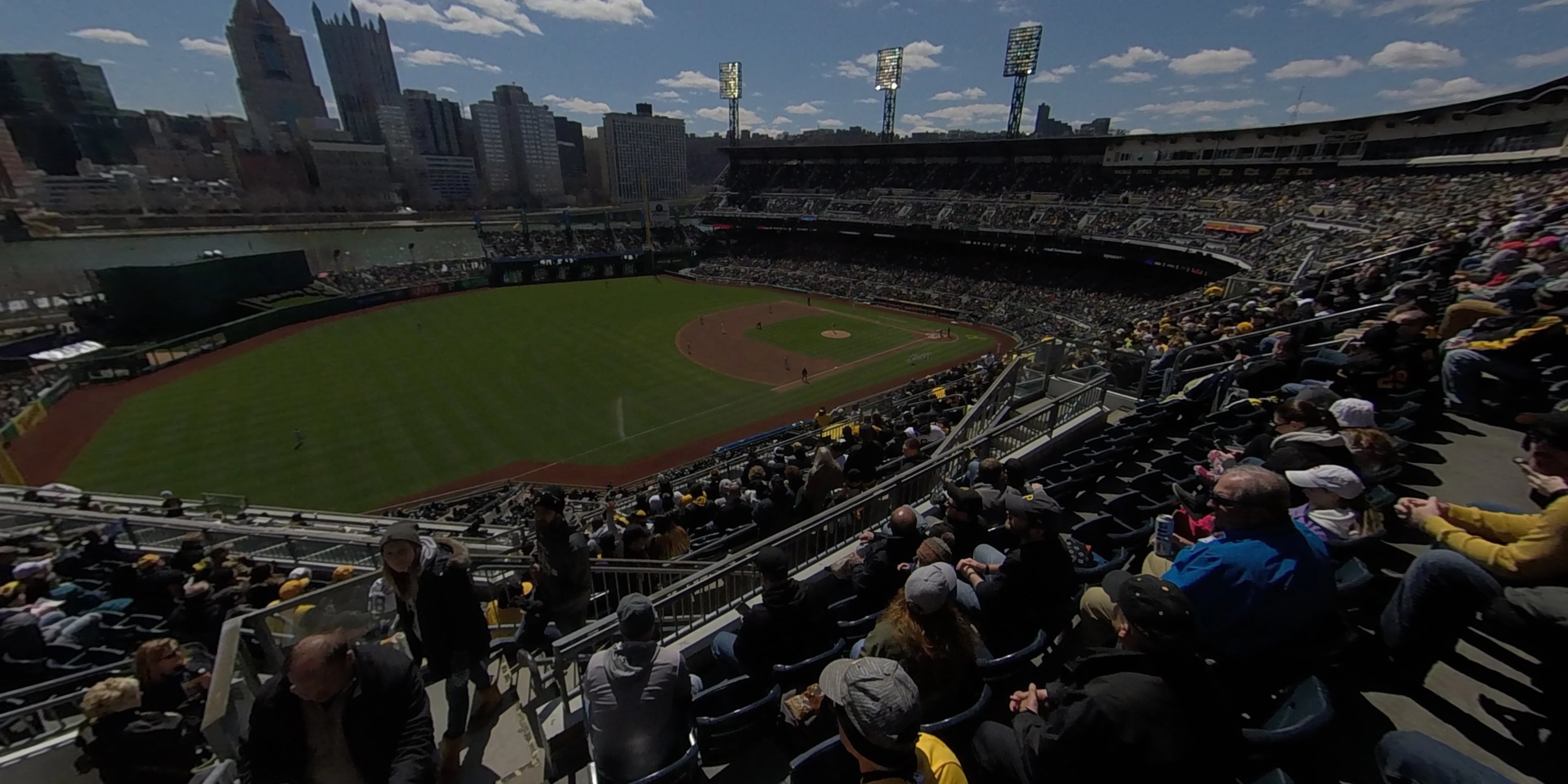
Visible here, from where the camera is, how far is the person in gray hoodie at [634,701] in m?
3.41

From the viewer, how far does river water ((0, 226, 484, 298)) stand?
57.5 meters

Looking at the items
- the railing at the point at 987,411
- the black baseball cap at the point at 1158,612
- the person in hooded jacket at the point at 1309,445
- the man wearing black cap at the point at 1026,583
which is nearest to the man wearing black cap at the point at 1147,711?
the black baseball cap at the point at 1158,612

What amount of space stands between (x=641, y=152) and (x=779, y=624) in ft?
581

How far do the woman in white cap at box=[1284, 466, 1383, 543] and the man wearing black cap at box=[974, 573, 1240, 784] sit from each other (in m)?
2.21

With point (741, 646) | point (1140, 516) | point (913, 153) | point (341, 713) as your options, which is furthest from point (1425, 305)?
point (913, 153)

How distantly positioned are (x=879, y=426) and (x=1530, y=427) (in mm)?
11686

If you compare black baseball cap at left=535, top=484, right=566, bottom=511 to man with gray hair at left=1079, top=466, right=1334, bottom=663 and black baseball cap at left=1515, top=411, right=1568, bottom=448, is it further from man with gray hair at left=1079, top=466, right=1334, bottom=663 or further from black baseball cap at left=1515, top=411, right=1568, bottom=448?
black baseball cap at left=1515, top=411, right=1568, bottom=448

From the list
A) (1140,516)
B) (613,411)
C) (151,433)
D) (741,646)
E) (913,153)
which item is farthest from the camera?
(913,153)

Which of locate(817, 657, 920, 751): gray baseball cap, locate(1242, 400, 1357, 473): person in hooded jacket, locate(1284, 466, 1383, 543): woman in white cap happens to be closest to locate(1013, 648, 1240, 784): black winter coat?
locate(817, 657, 920, 751): gray baseball cap

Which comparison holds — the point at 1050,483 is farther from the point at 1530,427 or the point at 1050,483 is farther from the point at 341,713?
the point at 341,713

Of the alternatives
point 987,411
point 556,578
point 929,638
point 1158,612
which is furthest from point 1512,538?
point 987,411

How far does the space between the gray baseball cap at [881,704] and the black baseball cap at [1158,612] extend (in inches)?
37.6

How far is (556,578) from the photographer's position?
5.77 meters

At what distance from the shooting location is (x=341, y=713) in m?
2.97
